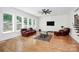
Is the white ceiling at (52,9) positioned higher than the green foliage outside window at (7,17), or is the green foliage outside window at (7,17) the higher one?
the white ceiling at (52,9)

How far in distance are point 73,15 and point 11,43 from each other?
1.65 metres

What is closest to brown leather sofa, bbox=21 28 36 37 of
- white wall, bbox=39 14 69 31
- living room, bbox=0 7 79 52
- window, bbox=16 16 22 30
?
living room, bbox=0 7 79 52

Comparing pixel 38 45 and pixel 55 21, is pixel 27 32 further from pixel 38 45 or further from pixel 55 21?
pixel 55 21

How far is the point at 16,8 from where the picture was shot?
2355 mm

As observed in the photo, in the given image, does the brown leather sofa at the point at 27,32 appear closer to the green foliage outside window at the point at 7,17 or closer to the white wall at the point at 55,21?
the white wall at the point at 55,21

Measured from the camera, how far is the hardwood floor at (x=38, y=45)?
2.32 meters

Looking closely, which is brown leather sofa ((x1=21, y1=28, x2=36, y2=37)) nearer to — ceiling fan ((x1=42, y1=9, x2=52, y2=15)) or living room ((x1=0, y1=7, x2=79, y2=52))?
living room ((x1=0, y1=7, x2=79, y2=52))

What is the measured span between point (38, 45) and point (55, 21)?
75 centimetres

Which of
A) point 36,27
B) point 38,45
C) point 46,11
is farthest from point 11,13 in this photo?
point 38,45

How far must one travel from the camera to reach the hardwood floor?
2324 millimetres

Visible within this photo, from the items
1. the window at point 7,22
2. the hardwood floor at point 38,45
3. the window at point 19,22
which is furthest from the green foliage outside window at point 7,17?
the hardwood floor at point 38,45

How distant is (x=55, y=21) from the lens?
2520 millimetres

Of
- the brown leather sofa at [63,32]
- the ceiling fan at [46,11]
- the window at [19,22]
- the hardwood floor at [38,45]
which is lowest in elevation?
the hardwood floor at [38,45]
